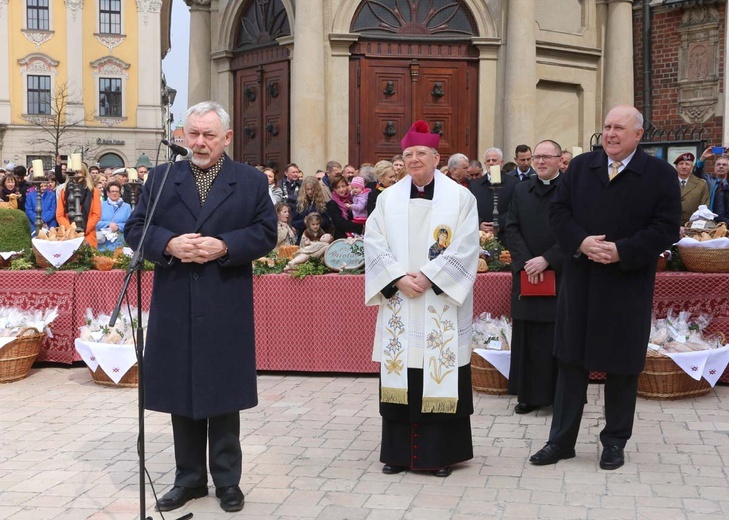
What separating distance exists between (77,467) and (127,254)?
148 inches

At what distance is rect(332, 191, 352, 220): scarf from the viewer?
436 inches

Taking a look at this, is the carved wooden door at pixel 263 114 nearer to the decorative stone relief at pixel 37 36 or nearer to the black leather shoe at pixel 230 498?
the black leather shoe at pixel 230 498

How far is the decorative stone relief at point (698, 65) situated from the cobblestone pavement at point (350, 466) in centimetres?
1053

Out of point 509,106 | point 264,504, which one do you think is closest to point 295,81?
point 509,106

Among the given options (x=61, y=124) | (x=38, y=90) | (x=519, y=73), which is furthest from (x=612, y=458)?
(x=38, y=90)

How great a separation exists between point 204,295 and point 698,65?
14.9 meters

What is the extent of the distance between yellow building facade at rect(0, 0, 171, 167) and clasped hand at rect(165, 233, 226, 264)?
49240 millimetres

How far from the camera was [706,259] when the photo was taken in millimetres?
8578

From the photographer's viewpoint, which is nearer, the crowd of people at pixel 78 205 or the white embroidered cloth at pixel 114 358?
the white embroidered cloth at pixel 114 358

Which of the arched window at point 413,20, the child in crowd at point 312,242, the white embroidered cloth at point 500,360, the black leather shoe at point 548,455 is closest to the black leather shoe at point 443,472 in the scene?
the black leather shoe at point 548,455

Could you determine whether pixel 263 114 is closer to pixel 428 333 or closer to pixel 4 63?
pixel 428 333

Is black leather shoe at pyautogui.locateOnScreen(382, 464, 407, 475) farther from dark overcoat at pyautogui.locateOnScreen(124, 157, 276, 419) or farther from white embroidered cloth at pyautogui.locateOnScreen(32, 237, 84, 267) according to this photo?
white embroidered cloth at pyautogui.locateOnScreen(32, 237, 84, 267)

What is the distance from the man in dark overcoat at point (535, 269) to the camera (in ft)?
24.7

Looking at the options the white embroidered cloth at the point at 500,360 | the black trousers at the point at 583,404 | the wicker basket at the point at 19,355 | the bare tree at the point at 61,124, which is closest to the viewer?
the black trousers at the point at 583,404
